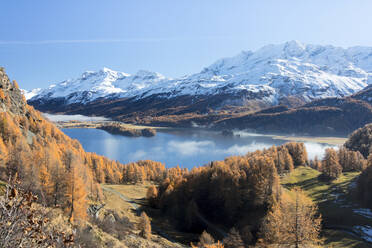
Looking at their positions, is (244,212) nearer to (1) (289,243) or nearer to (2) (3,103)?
(1) (289,243)

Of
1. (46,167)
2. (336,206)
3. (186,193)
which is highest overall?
(46,167)

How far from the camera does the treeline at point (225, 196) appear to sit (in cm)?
5628

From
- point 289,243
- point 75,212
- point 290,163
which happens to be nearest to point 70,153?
point 75,212

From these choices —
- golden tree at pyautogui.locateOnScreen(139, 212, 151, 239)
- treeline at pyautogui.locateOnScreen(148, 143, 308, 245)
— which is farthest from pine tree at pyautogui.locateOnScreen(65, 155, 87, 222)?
treeline at pyautogui.locateOnScreen(148, 143, 308, 245)

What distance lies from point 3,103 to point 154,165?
67448 mm

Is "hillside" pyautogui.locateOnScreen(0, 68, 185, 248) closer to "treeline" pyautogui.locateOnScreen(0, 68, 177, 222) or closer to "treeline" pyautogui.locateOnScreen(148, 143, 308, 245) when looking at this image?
"treeline" pyautogui.locateOnScreen(0, 68, 177, 222)

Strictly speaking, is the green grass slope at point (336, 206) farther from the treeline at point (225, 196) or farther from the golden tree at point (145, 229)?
the golden tree at point (145, 229)

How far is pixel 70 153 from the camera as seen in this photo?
4328 centimetres

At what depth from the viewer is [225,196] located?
62969mm

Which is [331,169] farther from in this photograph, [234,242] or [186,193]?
[234,242]

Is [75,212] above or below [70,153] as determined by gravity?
below

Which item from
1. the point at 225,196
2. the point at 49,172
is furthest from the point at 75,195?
the point at 225,196

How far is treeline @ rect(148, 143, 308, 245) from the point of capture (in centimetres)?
5628

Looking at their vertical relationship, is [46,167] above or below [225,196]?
above
